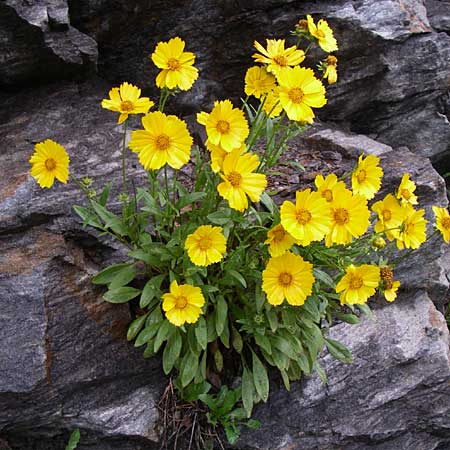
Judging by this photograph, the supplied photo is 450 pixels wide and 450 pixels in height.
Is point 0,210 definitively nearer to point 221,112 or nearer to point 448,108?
point 221,112

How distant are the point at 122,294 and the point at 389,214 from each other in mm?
1240

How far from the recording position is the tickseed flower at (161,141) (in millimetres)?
1951

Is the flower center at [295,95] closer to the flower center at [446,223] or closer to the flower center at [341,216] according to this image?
the flower center at [341,216]

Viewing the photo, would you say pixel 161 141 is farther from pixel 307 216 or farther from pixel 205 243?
pixel 307 216

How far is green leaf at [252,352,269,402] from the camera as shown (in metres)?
2.66

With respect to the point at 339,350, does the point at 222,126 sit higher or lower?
higher

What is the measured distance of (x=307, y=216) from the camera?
2018mm

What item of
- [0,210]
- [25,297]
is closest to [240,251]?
[25,297]

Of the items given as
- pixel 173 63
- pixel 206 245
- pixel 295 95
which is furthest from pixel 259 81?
pixel 206 245

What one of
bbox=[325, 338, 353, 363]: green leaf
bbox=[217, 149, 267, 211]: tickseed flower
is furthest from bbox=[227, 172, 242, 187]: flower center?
bbox=[325, 338, 353, 363]: green leaf

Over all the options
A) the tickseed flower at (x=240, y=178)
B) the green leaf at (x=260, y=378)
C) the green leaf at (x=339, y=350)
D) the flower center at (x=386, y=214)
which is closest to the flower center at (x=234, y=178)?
the tickseed flower at (x=240, y=178)

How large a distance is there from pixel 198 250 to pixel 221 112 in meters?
0.54

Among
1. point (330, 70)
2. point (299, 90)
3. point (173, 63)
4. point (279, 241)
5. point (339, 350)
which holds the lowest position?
point (339, 350)

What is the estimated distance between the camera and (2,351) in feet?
8.08
